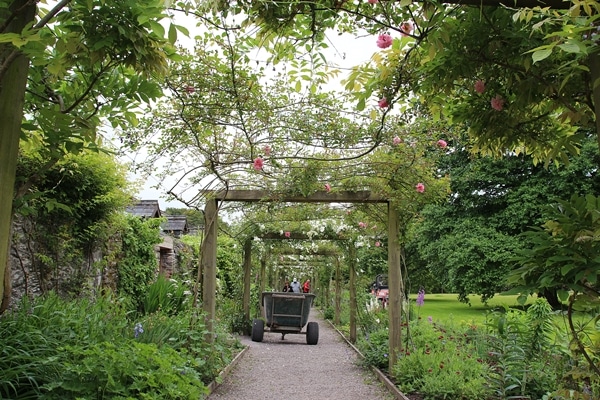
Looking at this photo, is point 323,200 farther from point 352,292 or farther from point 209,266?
point 352,292

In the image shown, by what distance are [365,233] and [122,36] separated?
8312mm

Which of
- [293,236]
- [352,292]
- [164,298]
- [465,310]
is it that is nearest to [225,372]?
[164,298]

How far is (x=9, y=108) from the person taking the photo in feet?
4.96

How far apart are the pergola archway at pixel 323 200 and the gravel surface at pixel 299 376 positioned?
66 centimetres

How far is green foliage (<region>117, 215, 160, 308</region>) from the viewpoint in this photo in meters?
6.32

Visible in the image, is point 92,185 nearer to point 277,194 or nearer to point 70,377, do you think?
point 277,194

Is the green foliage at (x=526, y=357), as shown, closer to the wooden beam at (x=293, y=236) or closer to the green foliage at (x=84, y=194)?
the green foliage at (x=84, y=194)

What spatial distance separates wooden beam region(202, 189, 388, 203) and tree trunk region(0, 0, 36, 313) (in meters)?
4.63

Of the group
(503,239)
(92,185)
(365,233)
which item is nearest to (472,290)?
(503,239)

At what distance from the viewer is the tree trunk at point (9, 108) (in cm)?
147

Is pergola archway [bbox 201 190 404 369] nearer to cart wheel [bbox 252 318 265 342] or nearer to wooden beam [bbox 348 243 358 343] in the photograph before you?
wooden beam [bbox 348 243 358 343]

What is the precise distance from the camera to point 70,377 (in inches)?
102

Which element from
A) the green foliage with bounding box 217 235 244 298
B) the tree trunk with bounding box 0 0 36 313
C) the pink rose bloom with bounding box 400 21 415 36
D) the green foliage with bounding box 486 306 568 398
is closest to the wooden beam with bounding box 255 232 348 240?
the green foliage with bounding box 217 235 244 298

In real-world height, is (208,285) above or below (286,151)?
below
